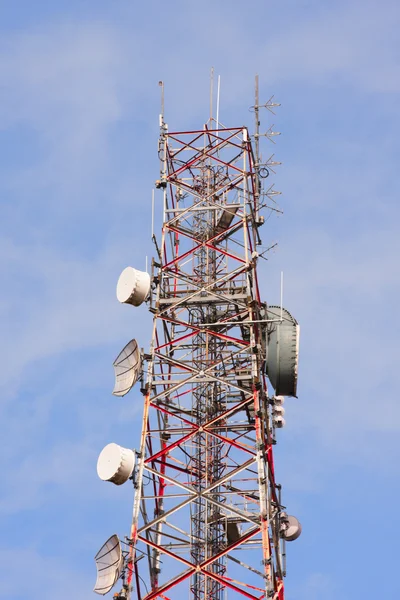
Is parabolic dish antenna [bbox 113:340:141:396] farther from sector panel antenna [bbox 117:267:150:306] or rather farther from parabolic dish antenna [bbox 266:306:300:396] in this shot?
parabolic dish antenna [bbox 266:306:300:396]

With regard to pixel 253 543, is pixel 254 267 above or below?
above

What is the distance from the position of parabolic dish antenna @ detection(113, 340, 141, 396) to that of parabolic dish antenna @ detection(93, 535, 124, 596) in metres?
6.76

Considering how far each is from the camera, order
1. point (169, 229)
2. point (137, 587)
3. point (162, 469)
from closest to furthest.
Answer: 1. point (137, 587)
2. point (162, 469)
3. point (169, 229)

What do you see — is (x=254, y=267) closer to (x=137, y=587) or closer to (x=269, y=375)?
(x=269, y=375)

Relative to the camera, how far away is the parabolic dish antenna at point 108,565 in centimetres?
5488

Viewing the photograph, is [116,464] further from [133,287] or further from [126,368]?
[133,287]

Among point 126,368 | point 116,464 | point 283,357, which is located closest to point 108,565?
point 116,464

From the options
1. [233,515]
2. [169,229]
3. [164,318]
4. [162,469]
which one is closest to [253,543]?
[233,515]

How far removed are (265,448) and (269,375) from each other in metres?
4.54

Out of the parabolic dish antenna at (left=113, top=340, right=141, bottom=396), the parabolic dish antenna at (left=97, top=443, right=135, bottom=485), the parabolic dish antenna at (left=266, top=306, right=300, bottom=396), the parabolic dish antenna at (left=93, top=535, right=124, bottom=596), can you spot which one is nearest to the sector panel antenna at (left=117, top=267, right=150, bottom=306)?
the parabolic dish antenna at (left=113, top=340, right=141, bottom=396)

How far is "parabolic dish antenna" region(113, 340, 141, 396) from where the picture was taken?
197 ft

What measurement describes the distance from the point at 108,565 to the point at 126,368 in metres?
8.71

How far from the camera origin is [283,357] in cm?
6188

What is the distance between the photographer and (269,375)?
2442 inches
